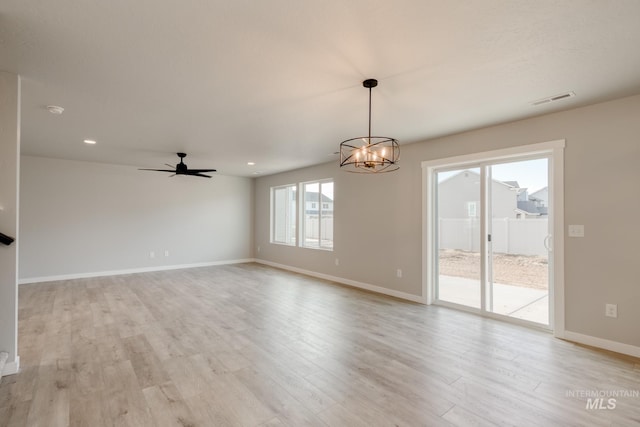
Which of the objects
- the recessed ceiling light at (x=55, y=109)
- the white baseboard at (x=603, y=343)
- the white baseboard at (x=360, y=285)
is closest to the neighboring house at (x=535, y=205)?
the white baseboard at (x=603, y=343)

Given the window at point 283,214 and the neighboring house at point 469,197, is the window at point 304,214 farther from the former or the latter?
the neighboring house at point 469,197

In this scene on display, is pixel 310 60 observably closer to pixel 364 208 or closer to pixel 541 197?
pixel 541 197

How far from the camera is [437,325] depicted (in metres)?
3.76

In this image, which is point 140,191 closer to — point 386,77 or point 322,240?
point 322,240

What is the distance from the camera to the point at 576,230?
10.9 ft

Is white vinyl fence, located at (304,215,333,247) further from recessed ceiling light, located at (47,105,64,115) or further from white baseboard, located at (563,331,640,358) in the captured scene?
recessed ceiling light, located at (47,105,64,115)

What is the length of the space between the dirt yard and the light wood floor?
58 cm

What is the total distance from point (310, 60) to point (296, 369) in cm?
259

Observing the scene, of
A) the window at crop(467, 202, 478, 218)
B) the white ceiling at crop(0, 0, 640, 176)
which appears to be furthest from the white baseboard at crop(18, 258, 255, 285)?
the window at crop(467, 202, 478, 218)

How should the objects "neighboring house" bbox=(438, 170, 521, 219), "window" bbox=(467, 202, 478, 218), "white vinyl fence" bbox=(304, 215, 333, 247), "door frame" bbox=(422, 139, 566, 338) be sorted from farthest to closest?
"white vinyl fence" bbox=(304, 215, 333, 247) → "window" bbox=(467, 202, 478, 218) → "neighboring house" bbox=(438, 170, 521, 219) → "door frame" bbox=(422, 139, 566, 338)

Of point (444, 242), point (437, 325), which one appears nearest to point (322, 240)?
point (444, 242)

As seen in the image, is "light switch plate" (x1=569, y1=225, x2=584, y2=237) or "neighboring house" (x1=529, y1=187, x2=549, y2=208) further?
"neighboring house" (x1=529, y1=187, x2=549, y2=208)

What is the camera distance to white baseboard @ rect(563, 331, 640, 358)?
2961 mm

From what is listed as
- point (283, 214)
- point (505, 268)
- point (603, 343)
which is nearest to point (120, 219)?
point (283, 214)
